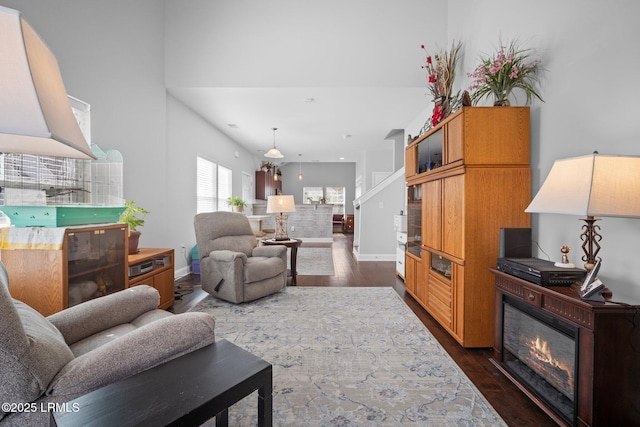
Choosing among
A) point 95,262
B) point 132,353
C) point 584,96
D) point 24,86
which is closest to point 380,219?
point 584,96

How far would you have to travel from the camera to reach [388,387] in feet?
5.85

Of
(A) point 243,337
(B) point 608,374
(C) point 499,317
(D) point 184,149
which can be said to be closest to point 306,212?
(D) point 184,149

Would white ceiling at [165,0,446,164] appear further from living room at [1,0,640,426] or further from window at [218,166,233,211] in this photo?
window at [218,166,233,211]

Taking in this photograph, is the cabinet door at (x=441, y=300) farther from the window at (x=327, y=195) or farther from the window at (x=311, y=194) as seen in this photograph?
the window at (x=311, y=194)

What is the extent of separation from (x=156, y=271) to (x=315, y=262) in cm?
323

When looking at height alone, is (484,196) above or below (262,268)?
above

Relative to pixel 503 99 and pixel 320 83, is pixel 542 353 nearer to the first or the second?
pixel 503 99

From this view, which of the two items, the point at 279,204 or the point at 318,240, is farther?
the point at 318,240

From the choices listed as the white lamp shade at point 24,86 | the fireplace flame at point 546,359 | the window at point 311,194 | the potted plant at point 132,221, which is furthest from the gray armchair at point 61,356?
the window at point 311,194

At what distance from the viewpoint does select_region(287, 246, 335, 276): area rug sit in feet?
16.0

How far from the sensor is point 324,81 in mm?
4012

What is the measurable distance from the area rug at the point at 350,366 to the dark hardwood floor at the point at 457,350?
8 centimetres

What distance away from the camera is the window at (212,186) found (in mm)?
5473

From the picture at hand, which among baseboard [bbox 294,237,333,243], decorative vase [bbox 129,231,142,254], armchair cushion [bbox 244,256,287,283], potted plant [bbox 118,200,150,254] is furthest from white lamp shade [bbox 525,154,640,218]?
baseboard [bbox 294,237,333,243]
